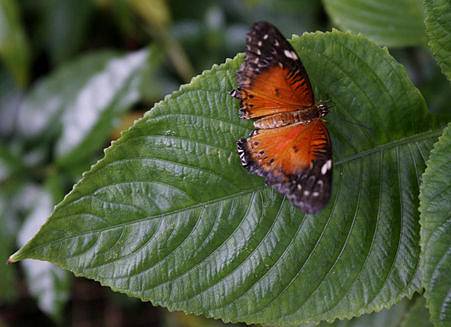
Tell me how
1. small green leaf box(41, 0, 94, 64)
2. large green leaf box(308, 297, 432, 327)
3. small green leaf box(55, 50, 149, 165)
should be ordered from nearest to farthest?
1. large green leaf box(308, 297, 432, 327)
2. small green leaf box(55, 50, 149, 165)
3. small green leaf box(41, 0, 94, 64)

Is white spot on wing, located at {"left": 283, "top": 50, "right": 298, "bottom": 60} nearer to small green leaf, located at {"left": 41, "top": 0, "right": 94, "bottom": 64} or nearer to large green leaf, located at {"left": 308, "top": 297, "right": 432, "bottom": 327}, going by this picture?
large green leaf, located at {"left": 308, "top": 297, "right": 432, "bottom": 327}

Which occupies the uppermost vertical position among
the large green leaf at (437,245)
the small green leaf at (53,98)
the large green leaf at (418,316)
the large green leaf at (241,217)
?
the small green leaf at (53,98)

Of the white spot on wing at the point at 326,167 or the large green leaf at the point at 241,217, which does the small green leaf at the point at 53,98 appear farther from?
the white spot on wing at the point at 326,167

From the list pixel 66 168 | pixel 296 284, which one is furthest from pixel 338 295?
pixel 66 168

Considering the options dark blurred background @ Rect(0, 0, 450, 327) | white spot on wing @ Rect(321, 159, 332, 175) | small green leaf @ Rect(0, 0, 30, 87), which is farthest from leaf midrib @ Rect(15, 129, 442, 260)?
small green leaf @ Rect(0, 0, 30, 87)

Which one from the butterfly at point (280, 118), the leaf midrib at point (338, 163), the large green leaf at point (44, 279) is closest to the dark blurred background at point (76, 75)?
the large green leaf at point (44, 279)

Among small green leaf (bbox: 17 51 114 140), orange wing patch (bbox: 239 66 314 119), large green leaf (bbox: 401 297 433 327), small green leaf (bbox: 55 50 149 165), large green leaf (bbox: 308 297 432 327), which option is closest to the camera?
orange wing patch (bbox: 239 66 314 119)

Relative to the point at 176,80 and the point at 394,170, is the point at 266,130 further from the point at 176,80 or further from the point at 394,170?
the point at 176,80
